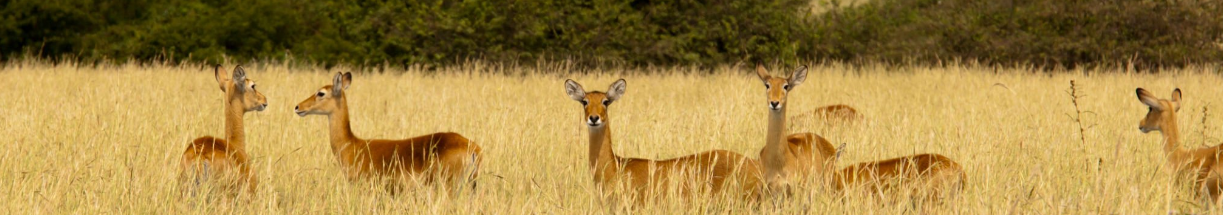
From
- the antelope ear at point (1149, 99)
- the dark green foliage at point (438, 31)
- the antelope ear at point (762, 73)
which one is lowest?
the antelope ear at point (1149, 99)

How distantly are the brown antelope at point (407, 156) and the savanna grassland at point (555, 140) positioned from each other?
11 centimetres

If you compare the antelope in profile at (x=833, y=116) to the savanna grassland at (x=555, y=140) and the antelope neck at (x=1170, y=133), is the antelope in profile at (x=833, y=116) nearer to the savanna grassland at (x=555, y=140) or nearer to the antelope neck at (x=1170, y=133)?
the savanna grassland at (x=555, y=140)

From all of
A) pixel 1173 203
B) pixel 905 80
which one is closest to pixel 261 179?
pixel 1173 203

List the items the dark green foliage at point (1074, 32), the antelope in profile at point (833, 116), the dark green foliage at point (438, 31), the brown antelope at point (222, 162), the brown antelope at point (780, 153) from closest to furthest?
the brown antelope at point (222, 162), the brown antelope at point (780, 153), the antelope in profile at point (833, 116), the dark green foliage at point (438, 31), the dark green foliage at point (1074, 32)

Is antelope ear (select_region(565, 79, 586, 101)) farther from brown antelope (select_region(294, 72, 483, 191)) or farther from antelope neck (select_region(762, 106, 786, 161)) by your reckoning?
antelope neck (select_region(762, 106, 786, 161))

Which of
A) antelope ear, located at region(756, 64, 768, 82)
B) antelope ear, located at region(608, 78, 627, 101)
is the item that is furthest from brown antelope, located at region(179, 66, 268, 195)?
antelope ear, located at region(756, 64, 768, 82)

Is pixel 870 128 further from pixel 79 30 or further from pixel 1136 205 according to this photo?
pixel 79 30

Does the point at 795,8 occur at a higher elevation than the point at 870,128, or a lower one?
higher

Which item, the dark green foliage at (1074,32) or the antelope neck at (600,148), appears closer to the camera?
the antelope neck at (600,148)

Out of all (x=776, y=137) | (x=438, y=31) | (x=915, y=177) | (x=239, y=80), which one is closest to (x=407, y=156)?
(x=239, y=80)

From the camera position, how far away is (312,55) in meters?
27.0

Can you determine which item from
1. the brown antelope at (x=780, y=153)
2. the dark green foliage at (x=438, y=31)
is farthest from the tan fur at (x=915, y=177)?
the dark green foliage at (x=438, y=31)

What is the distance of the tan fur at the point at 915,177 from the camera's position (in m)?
4.99

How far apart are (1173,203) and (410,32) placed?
18.8 meters
